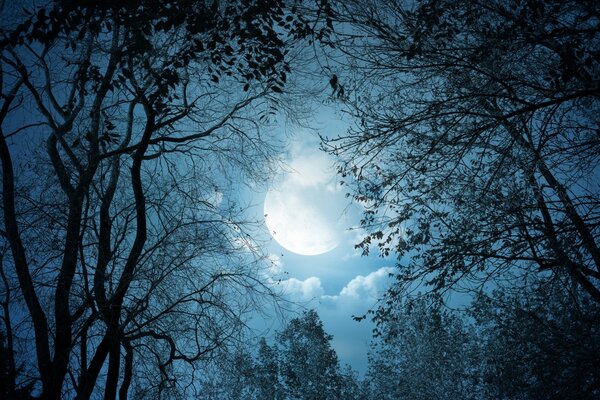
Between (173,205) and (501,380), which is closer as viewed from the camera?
(173,205)

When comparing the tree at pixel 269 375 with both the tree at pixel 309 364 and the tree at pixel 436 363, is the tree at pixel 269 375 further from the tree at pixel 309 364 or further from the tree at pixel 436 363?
the tree at pixel 436 363

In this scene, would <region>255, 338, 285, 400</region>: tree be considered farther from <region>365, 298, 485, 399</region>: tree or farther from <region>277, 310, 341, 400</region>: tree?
<region>365, 298, 485, 399</region>: tree

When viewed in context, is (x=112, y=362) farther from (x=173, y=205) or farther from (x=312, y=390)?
(x=312, y=390)

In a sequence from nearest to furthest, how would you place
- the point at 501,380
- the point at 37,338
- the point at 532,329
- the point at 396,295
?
the point at 37,338
the point at 396,295
the point at 532,329
the point at 501,380

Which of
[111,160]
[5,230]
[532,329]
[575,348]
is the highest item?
[111,160]

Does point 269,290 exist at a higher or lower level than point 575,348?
higher

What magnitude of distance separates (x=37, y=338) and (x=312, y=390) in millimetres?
22672

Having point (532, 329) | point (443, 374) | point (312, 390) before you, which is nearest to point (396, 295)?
point (532, 329)

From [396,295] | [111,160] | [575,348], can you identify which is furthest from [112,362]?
[575,348]

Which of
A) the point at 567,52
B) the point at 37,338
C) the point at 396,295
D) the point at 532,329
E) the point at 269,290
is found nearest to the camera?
the point at 567,52

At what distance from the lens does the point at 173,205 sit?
19.4 feet

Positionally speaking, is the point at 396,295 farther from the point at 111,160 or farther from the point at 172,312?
the point at 111,160

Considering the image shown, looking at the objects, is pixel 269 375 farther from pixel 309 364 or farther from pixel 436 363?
pixel 436 363

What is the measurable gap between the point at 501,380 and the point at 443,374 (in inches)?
588
